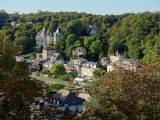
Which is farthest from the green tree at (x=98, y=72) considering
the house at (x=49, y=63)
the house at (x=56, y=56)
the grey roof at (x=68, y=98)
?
the grey roof at (x=68, y=98)

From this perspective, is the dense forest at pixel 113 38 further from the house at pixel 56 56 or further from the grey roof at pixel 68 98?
the grey roof at pixel 68 98

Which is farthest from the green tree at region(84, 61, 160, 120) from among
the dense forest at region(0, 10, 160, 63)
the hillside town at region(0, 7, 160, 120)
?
the dense forest at region(0, 10, 160, 63)

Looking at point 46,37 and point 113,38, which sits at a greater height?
point 113,38

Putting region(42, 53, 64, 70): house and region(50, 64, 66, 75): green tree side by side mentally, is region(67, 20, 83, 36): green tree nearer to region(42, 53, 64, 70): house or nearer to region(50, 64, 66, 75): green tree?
region(42, 53, 64, 70): house

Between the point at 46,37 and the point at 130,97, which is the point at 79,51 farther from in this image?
the point at 130,97

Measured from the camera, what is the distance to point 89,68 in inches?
1236

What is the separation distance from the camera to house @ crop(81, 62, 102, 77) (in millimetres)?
31212

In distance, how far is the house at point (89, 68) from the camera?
3121 cm

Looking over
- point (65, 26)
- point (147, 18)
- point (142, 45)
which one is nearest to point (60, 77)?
point (142, 45)

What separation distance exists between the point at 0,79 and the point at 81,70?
88.0ft

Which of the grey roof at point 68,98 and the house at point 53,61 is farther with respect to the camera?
the house at point 53,61

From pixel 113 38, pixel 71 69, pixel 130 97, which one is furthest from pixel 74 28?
pixel 130 97

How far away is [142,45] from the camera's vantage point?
33.2 metres

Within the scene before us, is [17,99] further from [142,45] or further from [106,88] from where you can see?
[142,45]
